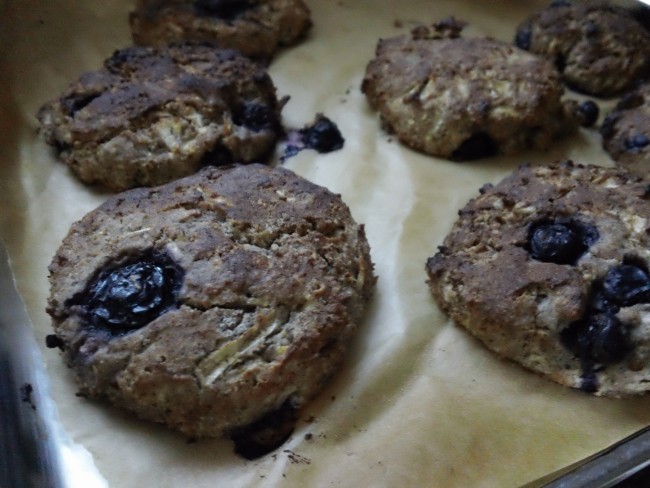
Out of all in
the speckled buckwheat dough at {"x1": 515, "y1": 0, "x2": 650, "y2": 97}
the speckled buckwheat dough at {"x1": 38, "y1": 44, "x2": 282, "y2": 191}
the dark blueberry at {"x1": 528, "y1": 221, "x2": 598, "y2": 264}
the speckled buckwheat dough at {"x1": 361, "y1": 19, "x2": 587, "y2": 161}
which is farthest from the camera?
the speckled buckwheat dough at {"x1": 515, "y1": 0, "x2": 650, "y2": 97}

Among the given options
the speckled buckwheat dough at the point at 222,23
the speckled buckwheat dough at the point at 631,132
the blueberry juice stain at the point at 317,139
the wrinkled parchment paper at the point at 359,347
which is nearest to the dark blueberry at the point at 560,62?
the wrinkled parchment paper at the point at 359,347

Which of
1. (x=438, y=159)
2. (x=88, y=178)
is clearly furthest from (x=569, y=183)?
(x=88, y=178)

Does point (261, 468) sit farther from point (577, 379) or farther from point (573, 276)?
point (573, 276)

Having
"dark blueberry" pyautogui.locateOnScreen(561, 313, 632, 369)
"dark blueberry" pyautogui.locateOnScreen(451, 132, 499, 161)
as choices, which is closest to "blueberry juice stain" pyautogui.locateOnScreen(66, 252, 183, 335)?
"dark blueberry" pyautogui.locateOnScreen(561, 313, 632, 369)

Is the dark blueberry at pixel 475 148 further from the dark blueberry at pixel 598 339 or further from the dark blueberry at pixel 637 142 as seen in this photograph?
the dark blueberry at pixel 598 339

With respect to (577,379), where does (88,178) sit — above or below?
above

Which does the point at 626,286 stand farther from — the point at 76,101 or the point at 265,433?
the point at 76,101

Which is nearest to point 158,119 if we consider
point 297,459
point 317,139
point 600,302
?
point 317,139

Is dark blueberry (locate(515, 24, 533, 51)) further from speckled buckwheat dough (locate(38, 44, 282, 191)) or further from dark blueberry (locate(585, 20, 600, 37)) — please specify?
speckled buckwheat dough (locate(38, 44, 282, 191))
